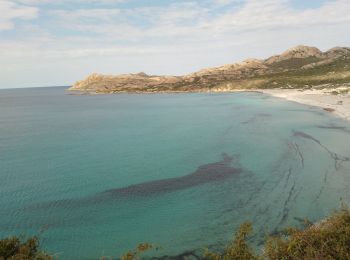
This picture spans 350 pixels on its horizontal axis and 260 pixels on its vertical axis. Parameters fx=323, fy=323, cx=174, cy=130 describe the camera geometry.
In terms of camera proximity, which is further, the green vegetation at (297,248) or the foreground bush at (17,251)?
the foreground bush at (17,251)

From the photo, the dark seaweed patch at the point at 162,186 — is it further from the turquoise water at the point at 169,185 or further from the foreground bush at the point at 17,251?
the foreground bush at the point at 17,251

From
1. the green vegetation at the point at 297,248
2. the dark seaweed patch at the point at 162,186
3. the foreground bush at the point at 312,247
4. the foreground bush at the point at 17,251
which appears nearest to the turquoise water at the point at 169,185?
the dark seaweed patch at the point at 162,186

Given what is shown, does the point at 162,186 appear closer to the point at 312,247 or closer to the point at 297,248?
the point at 297,248

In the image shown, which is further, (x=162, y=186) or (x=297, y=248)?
(x=162, y=186)

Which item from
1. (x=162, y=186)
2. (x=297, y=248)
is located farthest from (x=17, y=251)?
(x=162, y=186)

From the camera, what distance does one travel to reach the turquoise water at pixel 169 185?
84.5ft

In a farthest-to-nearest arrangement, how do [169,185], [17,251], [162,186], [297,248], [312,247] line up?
1. [169,185]
2. [162,186]
3. [17,251]
4. [297,248]
5. [312,247]

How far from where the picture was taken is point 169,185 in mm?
36156

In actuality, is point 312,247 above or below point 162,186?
above

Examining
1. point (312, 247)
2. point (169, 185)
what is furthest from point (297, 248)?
point (169, 185)

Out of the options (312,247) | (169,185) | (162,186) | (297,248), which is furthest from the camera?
(169,185)

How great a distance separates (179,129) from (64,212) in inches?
1874

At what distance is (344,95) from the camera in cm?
10206

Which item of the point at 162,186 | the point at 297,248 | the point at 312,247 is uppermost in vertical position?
the point at 312,247
